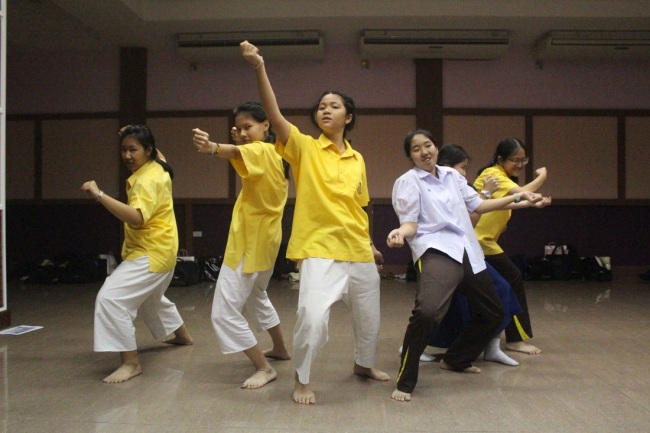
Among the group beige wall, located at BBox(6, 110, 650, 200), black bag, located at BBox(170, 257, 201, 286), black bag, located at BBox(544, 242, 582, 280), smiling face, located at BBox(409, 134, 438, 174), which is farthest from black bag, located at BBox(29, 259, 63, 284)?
black bag, located at BBox(544, 242, 582, 280)

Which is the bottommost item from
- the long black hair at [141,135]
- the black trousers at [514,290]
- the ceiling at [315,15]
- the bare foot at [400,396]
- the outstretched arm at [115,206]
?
the bare foot at [400,396]

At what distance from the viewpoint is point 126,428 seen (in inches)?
88.4

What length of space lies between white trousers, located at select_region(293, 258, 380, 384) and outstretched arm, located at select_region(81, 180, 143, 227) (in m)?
0.97

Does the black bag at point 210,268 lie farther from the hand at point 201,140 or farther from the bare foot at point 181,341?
the hand at point 201,140

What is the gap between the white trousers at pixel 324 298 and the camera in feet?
8.21

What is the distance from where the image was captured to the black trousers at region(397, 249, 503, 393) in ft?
8.48

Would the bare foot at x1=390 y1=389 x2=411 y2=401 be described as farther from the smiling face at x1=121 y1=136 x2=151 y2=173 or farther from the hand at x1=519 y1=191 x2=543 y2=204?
the smiling face at x1=121 y1=136 x2=151 y2=173

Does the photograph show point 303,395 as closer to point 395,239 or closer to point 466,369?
point 395,239

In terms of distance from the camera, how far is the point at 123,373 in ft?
9.71

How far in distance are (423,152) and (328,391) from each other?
4.15 ft

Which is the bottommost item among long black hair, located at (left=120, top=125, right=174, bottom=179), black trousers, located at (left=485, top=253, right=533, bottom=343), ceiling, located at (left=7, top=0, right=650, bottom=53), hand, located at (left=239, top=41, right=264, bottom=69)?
black trousers, located at (left=485, top=253, right=533, bottom=343)

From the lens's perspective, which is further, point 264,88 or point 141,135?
point 141,135

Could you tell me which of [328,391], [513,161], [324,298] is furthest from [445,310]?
[513,161]

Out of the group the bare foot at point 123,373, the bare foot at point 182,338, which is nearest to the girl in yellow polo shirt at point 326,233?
the bare foot at point 123,373
